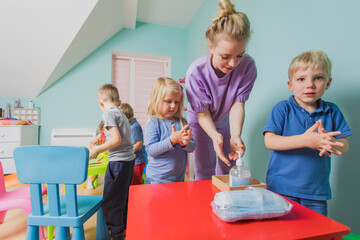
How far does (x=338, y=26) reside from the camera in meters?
1.03

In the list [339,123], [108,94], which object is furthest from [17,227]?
[339,123]

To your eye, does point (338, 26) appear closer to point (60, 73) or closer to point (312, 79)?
point (312, 79)

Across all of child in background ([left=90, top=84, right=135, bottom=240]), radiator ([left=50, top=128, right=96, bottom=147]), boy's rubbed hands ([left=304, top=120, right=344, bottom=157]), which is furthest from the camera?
radiator ([left=50, top=128, right=96, bottom=147])

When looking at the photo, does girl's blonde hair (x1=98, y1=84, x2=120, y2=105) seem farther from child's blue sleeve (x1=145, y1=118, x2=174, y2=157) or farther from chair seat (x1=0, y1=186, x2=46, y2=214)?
chair seat (x1=0, y1=186, x2=46, y2=214)

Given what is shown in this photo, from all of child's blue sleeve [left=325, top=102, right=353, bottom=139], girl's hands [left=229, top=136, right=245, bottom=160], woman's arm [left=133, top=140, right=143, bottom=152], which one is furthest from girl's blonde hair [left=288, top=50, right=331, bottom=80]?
woman's arm [left=133, top=140, right=143, bottom=152]

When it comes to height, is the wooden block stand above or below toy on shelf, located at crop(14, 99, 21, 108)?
below

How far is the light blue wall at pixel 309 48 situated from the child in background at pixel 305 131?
28 cm

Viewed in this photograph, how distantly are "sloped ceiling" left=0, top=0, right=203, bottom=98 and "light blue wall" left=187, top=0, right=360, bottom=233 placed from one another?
5.62ft

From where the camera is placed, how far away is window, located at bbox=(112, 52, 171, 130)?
363 cm

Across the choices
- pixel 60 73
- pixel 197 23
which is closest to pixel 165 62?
pixel 197 23

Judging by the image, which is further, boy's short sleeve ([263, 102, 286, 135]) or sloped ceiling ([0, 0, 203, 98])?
sloped ceiling ([0, 0, 203, 98])

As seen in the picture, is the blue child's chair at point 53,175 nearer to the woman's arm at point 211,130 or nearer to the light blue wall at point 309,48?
the woman's arm at point 211,130

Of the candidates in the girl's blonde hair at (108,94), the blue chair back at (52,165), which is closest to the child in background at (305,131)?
the blue chair back at (52,165)

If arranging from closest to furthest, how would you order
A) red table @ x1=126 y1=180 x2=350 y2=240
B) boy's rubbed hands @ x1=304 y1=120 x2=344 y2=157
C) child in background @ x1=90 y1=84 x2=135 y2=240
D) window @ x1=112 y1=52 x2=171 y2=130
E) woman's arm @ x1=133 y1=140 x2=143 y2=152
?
red table @ x1=126 y1=180 x2=350 y2=240
boy's rubbed hands @ x1=304 y1=120 x2=344 y2=157
child in background @ x1=90 y1=84 x2=135 y2=240
woman's arm @ x1=133 y1=140 x2=143 y2=152
window @ x1=112 y1=52 x2=171 y2=130
